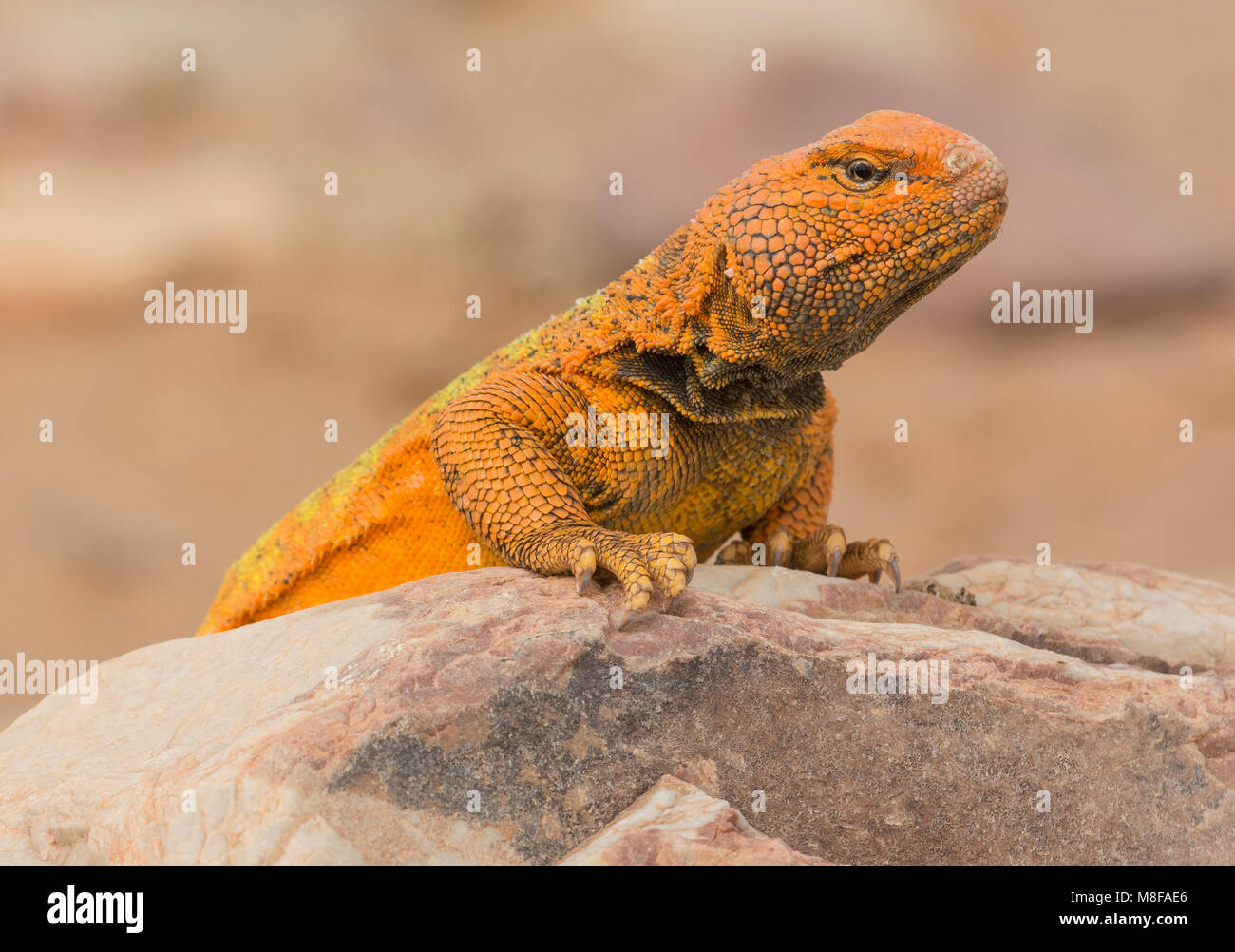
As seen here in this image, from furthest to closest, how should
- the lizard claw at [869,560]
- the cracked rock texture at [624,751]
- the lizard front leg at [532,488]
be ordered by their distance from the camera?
the lizard claw at [869,560]
the lizard front leg at [532,488]
the cracked rock texture at [624,751]

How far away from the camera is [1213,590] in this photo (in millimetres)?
6070

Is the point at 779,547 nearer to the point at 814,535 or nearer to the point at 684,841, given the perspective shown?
the point at 814,535

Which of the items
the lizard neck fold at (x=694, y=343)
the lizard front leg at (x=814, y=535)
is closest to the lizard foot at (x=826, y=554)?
the lizard front leg at (x=814, y=535)

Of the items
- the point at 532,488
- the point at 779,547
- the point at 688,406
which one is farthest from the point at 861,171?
the point at 779,547

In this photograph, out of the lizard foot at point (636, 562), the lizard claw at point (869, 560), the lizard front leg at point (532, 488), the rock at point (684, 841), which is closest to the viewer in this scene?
the rock at point (684, 841)

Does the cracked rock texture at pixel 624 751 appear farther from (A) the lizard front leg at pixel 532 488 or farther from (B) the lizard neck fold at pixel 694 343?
(B) the lizard neck fold at pixel 694 343

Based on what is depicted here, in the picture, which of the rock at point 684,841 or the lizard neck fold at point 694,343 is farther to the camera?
the lizard neck fold at point 694,343

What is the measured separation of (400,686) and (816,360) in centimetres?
220

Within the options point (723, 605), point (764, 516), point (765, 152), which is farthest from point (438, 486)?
point (765, 152)

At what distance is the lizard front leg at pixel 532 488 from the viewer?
13.1 feet

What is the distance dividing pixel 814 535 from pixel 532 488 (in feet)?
6.04

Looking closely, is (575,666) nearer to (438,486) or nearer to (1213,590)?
(438,486)

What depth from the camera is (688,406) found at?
4977 millimetres

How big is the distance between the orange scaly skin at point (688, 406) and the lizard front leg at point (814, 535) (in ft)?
0.04
